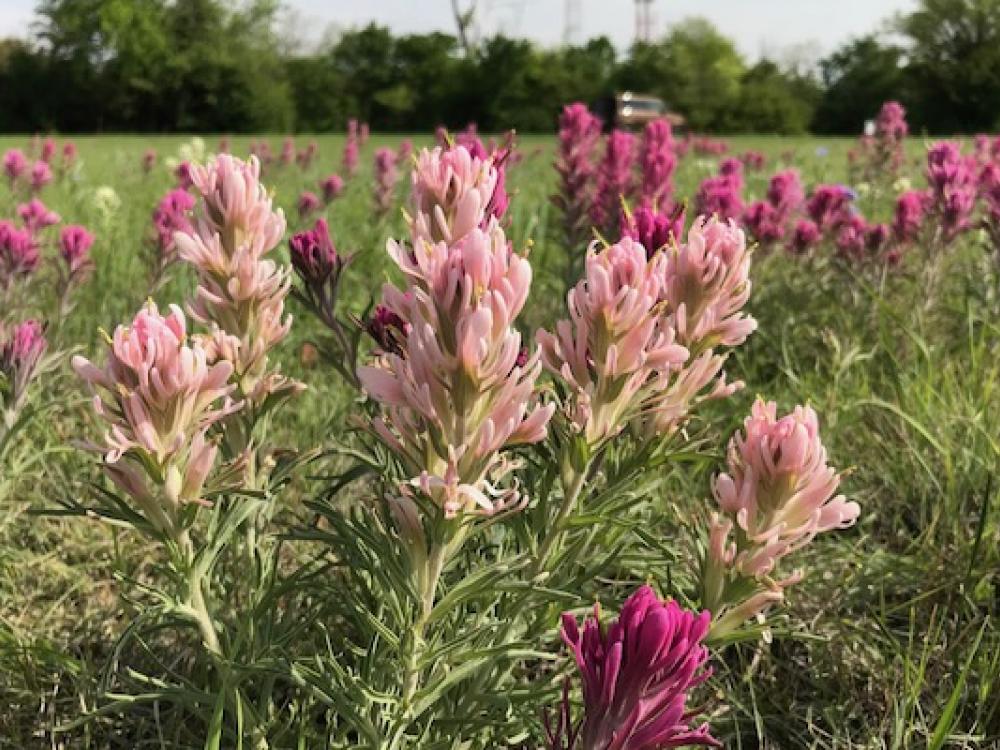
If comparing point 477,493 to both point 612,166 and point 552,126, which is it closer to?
point 612,166

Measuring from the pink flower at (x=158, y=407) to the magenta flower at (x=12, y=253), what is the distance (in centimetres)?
221

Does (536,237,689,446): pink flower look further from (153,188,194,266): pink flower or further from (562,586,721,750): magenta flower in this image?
(153,188,194,266): pink flower

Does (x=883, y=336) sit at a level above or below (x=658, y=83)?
below

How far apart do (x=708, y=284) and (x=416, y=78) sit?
65765mm

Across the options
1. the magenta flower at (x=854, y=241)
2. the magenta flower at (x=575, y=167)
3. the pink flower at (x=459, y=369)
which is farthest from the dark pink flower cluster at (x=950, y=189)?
the pink flower at (x=459, y=369)

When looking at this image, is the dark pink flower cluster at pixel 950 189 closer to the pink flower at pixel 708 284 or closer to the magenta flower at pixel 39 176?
the pink flower at pixel 708 284

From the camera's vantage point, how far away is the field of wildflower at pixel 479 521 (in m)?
1.15

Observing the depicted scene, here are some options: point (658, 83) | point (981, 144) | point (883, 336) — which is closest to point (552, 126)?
point (658, 83)

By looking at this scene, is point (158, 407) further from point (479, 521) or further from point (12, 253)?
point (12, 253)

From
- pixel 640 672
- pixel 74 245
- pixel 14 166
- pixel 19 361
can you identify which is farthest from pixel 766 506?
pixel 14 166

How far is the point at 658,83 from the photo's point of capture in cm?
6075

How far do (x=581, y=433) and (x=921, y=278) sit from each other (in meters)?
3.09

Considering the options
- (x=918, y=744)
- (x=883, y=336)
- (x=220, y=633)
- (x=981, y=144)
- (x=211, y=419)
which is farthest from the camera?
(x=981, y=144)

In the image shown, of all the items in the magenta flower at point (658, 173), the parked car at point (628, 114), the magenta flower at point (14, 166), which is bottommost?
the magenta flower at point (658, 173)
